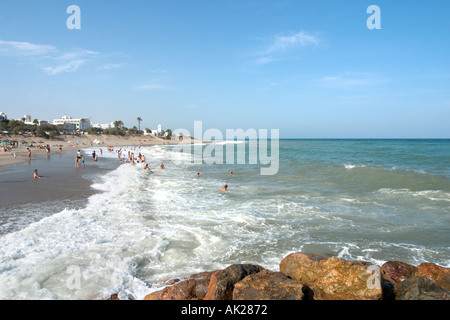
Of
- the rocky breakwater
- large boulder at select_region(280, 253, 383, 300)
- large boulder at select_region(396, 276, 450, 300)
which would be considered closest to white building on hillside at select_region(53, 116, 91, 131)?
the rocky breakwater

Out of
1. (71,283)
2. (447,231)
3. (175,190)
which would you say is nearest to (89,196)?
(175,190)

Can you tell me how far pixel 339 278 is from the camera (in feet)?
15.9

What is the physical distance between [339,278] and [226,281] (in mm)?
2025

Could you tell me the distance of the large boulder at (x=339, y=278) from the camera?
178 inches

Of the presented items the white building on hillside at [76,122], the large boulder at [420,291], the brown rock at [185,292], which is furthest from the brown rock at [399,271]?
the white building on hillside at [76,122]

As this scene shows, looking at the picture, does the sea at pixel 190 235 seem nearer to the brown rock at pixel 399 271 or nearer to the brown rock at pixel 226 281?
the brown rock at pixel 399 271

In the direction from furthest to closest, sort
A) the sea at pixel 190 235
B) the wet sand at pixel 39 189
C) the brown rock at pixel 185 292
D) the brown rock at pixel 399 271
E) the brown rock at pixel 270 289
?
the wet sand at pixel 39 189 → the sea at pixel 190 235 → the brown rock at pixel 399 271 → the brown rock at pixel 185 292 → the brown rock at pixel 270 289

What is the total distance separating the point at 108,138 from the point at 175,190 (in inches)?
3618

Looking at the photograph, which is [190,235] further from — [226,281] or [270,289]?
[270,289]

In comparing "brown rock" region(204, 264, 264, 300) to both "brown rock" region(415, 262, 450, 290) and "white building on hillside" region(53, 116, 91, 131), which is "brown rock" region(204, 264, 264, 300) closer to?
"brown rock" region(415, 262, 450, 290)

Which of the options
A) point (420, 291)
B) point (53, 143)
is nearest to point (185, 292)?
point (420, 291)

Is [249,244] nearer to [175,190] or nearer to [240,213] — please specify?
[240,213]

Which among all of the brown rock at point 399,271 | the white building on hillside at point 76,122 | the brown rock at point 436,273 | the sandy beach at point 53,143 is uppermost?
the white building on hillside at point 76,122

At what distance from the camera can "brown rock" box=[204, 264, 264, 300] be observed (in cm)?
455
